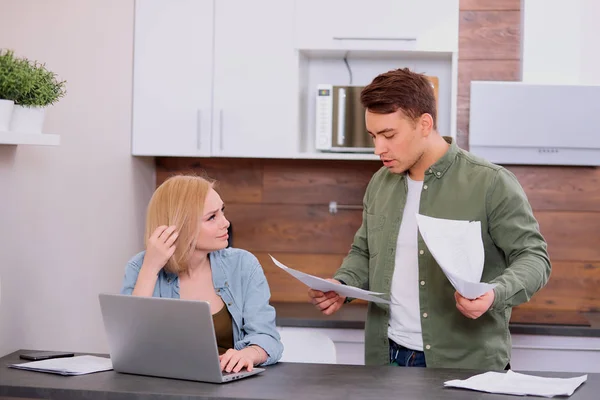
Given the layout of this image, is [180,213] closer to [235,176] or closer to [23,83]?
[23,83]

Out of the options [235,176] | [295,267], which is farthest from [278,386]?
[235,176]

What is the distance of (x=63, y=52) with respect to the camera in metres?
2.76

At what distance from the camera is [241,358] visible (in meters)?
2.08

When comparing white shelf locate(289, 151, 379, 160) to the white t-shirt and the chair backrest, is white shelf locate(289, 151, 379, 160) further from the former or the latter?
the chair backrest

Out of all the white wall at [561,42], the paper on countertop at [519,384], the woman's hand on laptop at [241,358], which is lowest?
the paper on countertop at [519,384]

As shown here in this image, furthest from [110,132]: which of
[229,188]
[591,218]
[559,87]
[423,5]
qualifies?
[591,218]

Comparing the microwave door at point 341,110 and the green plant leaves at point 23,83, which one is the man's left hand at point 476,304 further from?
the microwave door at point 341,110

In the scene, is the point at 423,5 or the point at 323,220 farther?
the point at 323,220

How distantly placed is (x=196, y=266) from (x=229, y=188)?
62.7 inches

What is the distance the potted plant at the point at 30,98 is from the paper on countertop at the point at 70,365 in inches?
23.7

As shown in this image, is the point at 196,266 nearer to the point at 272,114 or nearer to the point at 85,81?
the point at 85,81

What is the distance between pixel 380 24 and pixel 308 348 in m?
1.53

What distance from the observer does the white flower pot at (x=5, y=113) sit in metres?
2.11

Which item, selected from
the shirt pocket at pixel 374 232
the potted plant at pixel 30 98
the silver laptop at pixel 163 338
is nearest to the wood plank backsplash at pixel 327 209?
the shirt pocket at pixel 374 232
